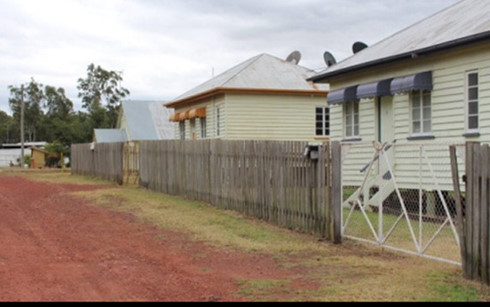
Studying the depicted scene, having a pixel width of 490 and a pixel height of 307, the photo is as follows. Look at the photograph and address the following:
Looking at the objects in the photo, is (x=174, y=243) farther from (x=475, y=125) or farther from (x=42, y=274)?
(x=475, y=125)

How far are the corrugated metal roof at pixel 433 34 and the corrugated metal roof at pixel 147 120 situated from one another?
102ft

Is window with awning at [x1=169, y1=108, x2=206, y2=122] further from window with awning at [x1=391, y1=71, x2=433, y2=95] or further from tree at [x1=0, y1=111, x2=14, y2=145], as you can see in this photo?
tree at [x1=0, y1=111, x2=14, y2=145]

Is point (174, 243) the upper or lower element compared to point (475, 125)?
lower

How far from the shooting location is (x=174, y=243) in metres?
11.0

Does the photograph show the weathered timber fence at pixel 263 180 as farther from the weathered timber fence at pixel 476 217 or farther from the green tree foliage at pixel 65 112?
the green tree foliage at pixel 65 112

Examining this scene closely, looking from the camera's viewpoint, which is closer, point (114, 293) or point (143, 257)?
point (114, 293)

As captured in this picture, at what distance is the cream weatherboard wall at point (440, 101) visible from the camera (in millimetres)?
13719

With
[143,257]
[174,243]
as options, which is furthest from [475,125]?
[143,257]

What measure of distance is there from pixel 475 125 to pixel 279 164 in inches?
177

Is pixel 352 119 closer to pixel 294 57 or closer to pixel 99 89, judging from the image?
pixel 294 57

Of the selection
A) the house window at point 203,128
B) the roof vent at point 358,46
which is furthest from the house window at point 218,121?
the roof vent at point 358,46

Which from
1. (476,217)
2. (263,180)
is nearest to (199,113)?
(263,180)

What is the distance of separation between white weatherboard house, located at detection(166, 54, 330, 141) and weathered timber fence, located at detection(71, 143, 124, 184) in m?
4.29

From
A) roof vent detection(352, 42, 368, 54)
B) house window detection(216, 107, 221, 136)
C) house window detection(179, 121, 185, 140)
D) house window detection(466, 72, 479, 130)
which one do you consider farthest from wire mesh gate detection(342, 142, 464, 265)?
house window detection(179, 121, 185, 140)
